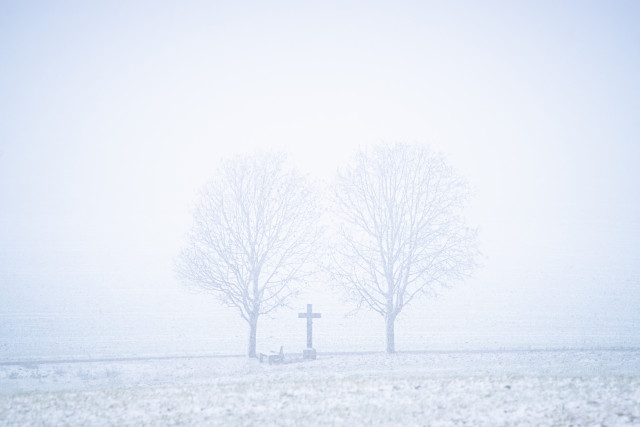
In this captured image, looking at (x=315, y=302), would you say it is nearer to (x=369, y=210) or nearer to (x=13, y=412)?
(x=369, y=210)

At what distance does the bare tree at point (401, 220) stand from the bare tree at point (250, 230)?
2212 mm

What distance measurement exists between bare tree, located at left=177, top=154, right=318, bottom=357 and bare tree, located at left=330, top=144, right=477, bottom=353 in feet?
7.26

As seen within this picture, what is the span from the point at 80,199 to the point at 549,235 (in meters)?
106

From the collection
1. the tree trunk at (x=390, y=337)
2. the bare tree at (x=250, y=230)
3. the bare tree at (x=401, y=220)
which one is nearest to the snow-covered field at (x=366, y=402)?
the tree trunk at (x=390, y=337)

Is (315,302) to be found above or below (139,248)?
below

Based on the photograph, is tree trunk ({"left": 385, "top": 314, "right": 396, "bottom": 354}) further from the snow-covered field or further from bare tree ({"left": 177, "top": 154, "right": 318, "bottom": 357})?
the snow-covered field

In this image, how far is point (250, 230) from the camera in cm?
2562

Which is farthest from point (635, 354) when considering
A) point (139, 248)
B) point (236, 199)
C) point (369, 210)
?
point (139, 248)

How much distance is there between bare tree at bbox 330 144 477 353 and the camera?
2502 cm

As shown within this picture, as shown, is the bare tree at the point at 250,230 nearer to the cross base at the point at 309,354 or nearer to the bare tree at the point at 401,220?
the bare tree at the point at 401,220

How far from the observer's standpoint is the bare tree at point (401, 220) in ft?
82.1

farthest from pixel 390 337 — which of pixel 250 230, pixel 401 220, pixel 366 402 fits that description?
pixel 366 402

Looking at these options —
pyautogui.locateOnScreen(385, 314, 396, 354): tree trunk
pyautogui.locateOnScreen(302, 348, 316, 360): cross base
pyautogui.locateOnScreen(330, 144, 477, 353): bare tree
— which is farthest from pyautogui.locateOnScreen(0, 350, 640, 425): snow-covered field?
pyautogui.locateOnScreen(330, 144, 477, 353): bare tree

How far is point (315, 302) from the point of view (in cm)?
4362
